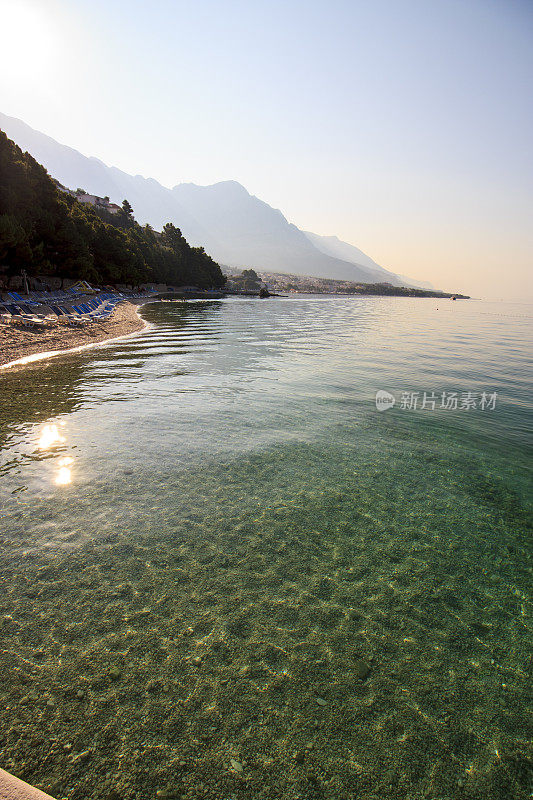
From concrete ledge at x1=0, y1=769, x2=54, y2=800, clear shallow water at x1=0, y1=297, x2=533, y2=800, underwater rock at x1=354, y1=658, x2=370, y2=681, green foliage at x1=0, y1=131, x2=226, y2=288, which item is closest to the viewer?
concrete ledge at x1=0, y1=769, x2=54, y2=800

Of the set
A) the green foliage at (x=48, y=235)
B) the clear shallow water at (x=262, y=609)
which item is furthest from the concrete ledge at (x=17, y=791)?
the green foliage at (x=48, y=235)

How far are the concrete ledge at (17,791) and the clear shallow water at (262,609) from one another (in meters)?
0.38

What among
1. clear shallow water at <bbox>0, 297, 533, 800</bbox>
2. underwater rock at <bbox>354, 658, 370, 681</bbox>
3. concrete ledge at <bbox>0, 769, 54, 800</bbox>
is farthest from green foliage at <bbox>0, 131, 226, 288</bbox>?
underwater rock at <bbox>354, 658, 370, 681</bbox>

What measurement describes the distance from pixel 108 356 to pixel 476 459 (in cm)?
2248

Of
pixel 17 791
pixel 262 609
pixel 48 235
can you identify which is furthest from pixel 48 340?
pixel 48 235

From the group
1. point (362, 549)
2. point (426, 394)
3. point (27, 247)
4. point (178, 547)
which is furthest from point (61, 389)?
point (27, 247)

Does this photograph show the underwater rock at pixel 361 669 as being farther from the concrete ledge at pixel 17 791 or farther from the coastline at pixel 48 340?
the coastline at pixel 48 340

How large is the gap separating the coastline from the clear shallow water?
476 inches

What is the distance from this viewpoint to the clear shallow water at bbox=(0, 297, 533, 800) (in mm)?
3834

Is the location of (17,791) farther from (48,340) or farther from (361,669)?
(48,340)

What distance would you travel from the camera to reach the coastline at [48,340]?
22.8 m

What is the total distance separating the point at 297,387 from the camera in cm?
1936

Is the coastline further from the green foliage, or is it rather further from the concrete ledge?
the green foliage

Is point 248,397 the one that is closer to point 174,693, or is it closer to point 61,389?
point 61,389
